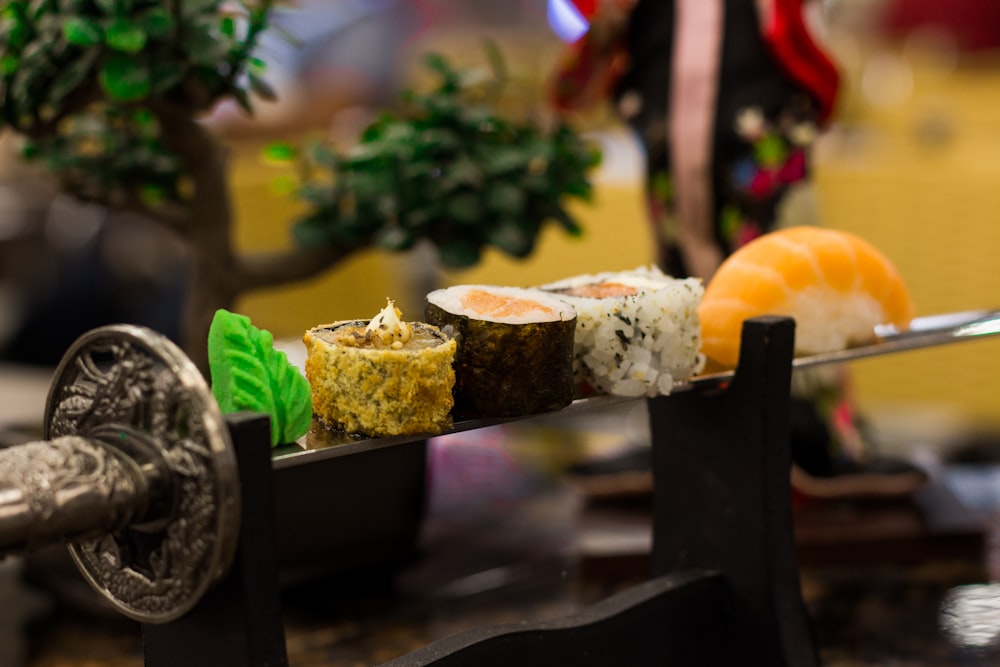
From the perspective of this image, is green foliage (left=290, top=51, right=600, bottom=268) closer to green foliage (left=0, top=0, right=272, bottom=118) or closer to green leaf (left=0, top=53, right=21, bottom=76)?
green foliage (left=0, top=0, right=272, bottom=118)

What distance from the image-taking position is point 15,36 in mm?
1255

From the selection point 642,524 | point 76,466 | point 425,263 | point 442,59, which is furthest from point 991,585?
point 425,263

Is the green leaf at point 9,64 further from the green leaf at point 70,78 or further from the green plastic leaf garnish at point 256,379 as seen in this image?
the green plastic leaf garnish at point 256,379

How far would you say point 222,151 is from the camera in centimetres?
149

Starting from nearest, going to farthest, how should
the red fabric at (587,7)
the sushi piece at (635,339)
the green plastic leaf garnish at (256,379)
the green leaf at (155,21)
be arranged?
the green plastic leaf garnish at (256,379), the sushi piece at (635,339), the green leaf at (155,21), the red fabric at (587,7)

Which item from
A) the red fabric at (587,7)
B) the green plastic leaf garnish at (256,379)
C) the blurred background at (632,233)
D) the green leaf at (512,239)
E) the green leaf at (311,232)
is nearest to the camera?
the green plastic leaf garnish at (256,379)

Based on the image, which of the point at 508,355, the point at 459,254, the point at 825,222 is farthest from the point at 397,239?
the point at 825,222

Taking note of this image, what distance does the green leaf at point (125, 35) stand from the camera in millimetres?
1173

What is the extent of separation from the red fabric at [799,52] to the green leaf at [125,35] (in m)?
0.84

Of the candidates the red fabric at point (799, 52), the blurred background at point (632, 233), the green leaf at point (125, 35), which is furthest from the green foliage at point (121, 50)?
the blurred background at point (632, 233)

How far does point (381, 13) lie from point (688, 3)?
430cm

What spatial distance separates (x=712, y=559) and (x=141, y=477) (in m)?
0.60

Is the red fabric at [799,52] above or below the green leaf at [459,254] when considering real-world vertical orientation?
above

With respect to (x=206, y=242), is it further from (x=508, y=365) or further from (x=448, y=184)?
(x=508, y=365)
